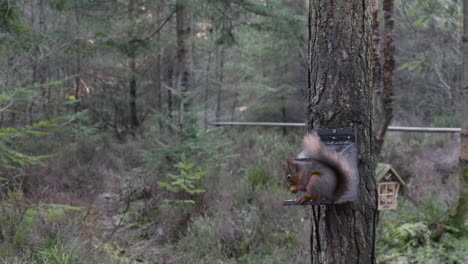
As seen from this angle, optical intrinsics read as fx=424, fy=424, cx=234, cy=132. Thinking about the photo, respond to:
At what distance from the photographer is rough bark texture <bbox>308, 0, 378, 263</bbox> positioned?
195 cm

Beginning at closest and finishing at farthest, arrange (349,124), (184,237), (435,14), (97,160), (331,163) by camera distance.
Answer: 1. (331,163)
2. (349,124)
3. (184,237)
4. (435,14)
5. (97,160)

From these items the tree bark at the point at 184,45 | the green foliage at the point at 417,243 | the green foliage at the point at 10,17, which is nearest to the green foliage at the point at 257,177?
the green foliage at the point at 417,243

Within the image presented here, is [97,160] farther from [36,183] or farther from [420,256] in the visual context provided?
[420,256]

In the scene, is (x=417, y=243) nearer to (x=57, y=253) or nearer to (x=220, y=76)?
(x=57, y=253)

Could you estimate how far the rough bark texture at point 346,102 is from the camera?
1950 mm

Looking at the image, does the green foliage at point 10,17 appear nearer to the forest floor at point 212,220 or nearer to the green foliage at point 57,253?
the forest floor at point 212,220

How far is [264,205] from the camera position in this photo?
5.36 metres

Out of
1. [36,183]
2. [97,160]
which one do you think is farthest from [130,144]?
[36,183]

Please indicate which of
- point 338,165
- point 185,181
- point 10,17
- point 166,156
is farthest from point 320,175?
point 10,17

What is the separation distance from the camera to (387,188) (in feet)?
16.7

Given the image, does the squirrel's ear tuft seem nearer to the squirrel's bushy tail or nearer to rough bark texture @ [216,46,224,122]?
the squirrel's bushy tail

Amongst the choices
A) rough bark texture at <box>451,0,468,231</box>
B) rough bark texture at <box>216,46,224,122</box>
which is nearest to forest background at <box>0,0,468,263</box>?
rough bark texture at <box>451,0,468,231</box>

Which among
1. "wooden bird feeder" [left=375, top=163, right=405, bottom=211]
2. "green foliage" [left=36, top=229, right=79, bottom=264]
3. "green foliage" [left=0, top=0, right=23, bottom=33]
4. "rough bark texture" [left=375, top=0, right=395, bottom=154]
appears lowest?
"green foliage" [left=36, top=229, right=79, bottom=264]

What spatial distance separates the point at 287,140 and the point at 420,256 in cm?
726
